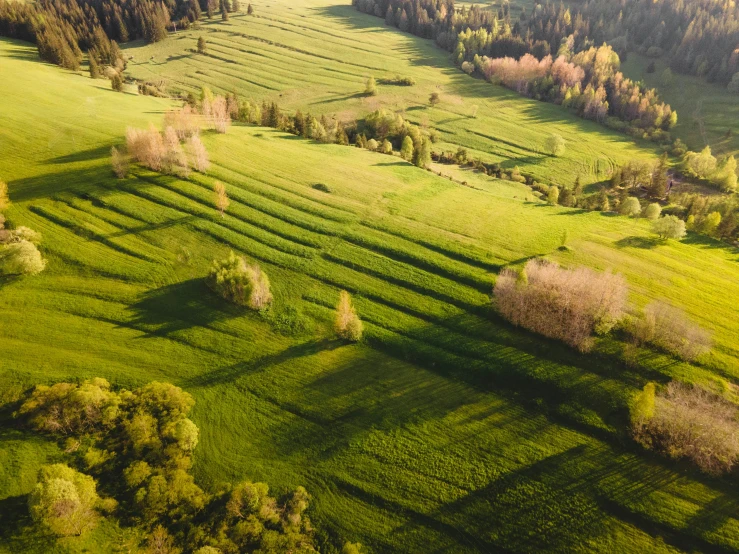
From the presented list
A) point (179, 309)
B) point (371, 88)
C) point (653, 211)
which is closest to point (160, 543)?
point (179, 309)

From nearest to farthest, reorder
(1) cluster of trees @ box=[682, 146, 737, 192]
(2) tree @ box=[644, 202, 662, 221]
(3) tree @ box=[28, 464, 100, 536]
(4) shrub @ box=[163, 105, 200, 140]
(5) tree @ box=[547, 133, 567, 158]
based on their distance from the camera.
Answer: (3) tree @ box=[28, 464, 100, 536] < (4) shrub @ box=[163, 105, 200, 140] < (2) tree @ box=[644, 202, 662, 221] < (1) cluster of trees @ box=[682, 146, 737, 192] < (5) tree @ box=[547, 133, 567, 158]

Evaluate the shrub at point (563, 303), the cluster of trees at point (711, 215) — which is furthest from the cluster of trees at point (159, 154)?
the cluster of trees at point (711, 215)

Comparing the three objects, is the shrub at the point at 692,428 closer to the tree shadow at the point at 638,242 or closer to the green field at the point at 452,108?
the tree shadow at the point at 638,242

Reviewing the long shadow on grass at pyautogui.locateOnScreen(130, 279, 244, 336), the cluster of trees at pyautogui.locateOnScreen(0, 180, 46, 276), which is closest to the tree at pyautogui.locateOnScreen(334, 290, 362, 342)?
the long shadow on grass at pyautogui.locateOnScreen(130, 279, 244, 336)

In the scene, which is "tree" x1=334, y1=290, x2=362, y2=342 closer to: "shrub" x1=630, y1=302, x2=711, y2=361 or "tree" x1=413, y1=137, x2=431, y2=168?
"shrub" x1=630, y1=302, x2=711, y2=361

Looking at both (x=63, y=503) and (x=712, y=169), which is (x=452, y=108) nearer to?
(x=712, y=169)

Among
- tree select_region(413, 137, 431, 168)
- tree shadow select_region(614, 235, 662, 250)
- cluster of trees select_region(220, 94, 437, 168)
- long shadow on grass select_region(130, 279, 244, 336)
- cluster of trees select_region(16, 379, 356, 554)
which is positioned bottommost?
cluster of trees select_region(16, 379, 356, 554)

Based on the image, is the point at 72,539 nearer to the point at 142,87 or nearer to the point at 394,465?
the point at 394,465
